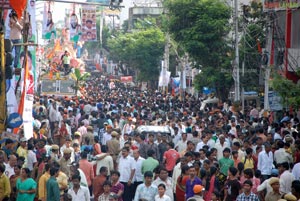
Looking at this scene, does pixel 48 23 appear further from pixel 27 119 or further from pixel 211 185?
pixel 211 185

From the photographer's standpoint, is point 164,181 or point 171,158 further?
point 171,158

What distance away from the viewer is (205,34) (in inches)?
1607

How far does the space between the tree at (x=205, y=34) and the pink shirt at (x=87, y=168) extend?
2329 cm

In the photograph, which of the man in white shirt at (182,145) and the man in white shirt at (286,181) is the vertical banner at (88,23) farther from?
the man in white shirt at (286,181)

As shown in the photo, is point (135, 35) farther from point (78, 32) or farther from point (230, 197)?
point (230, 197)

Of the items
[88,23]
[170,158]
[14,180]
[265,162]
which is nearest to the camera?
[14,180]

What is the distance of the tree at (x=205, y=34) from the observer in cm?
4059

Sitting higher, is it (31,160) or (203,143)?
(203,143)

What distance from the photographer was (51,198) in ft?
48.9

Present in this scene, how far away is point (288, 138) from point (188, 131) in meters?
3.99

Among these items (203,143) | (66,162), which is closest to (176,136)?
(203,143)

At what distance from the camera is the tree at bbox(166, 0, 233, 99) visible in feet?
133

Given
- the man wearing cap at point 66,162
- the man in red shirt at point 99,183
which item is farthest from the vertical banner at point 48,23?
the man in red shirt at point 99,183

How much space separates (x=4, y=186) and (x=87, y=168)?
2.07 metres
